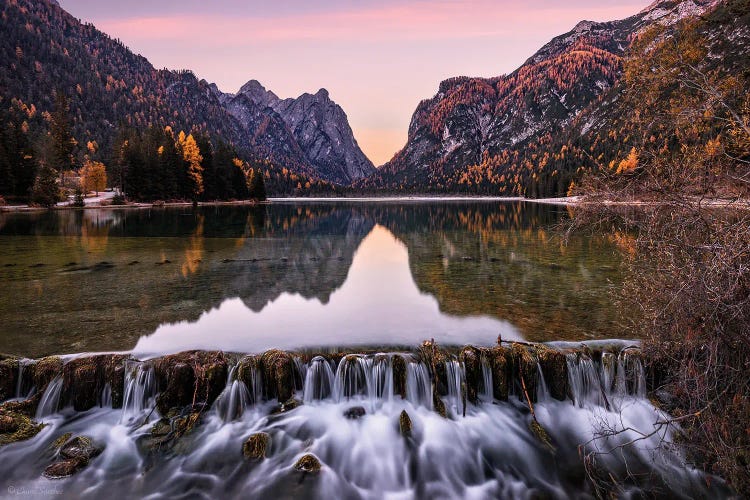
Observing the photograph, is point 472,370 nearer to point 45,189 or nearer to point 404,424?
point 404,424

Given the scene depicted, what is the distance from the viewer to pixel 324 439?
9391 millimetres

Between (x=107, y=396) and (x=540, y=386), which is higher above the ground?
(x=540, y=386)

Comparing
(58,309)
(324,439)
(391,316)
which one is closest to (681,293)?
(324,439)

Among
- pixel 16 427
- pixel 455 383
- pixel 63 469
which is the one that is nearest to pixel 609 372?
pixel 455 383

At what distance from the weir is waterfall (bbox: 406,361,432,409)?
0.09 feet

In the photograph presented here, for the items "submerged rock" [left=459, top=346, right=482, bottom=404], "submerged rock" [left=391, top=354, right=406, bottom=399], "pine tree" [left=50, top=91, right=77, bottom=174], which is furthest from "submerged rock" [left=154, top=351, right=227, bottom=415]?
"pine tree" [left=50, top=91, right=77, bottom=174]

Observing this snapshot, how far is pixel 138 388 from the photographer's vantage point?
10.2 m

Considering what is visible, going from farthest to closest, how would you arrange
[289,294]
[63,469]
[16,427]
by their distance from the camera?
[289,294], [16,427], [63,469]

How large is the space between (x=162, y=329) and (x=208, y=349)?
261 cm

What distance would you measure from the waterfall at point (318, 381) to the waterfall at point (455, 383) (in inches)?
122

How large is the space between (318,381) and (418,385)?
268cm

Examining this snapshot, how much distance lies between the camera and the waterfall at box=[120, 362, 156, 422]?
9.98 meters

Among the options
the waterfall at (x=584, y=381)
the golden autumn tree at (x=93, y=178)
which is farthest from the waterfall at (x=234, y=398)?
the golden autumn tree at (x=93, y=178)

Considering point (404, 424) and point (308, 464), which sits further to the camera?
point (404, 424)
